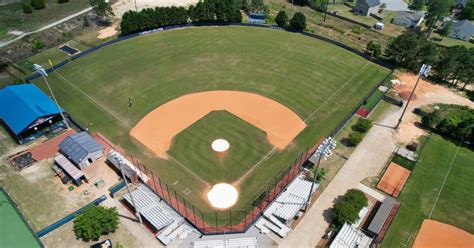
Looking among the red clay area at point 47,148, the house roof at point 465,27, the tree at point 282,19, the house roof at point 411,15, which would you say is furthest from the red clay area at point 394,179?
the house roof at point 465,27

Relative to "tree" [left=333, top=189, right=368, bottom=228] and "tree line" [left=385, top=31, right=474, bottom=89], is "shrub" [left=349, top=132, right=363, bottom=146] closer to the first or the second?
"tree" [left=333, top=189, right=368, bottom=228]

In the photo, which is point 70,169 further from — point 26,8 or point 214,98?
point 26,8

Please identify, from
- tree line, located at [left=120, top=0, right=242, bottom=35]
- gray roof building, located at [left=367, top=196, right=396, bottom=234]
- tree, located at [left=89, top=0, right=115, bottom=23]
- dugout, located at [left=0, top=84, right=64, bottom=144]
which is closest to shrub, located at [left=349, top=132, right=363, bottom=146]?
gray roof building, located at [left=367, top=196, right=396, bottom=234]

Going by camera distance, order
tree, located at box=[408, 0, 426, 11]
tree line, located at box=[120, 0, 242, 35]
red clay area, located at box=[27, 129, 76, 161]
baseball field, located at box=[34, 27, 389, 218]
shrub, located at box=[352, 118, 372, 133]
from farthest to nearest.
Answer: tree, located at box=[408, 0, 426, 11]
tree line, located at box=[120, 0, 242, 35]
shrub, located at box=[352, 118, 372, 133]
red clay area, located at box=[27, 129, 76, 161]
baseball field, located at box=[34, 27, 389, 218]

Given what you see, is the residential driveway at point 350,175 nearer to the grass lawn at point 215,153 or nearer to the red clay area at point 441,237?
the red clay area at point 441,237

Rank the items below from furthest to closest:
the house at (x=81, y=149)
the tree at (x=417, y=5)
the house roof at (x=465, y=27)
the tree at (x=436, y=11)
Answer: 1. the tree at (x=417, y=5)
2. the house roof at (x=465, y=27)
3. the tree at (x=436, y=11)
4. the house at (x=81, y=149)

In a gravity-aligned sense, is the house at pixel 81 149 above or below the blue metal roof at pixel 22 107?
below

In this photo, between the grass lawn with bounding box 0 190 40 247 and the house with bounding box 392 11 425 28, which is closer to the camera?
the grass lawn with bounding box 0 190 40 247
